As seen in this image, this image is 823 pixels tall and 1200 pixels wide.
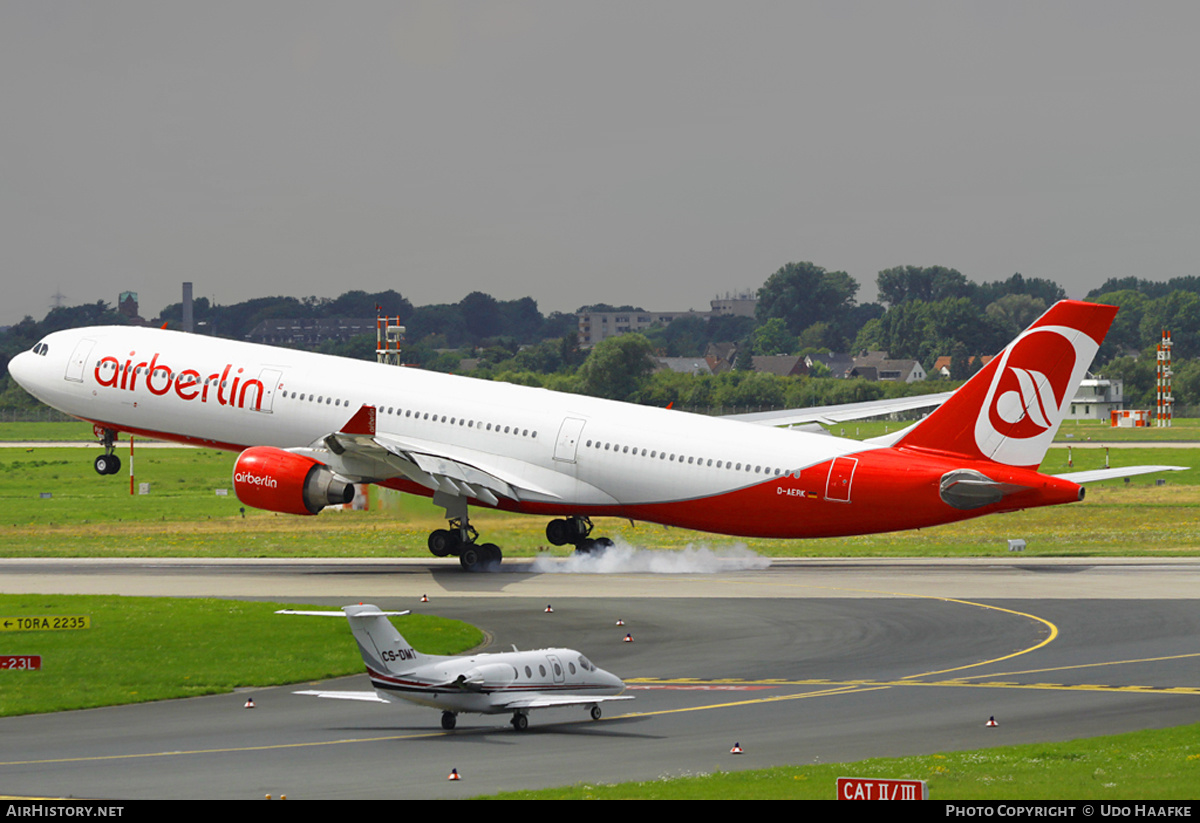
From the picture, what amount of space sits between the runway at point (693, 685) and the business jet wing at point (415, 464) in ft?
10.2

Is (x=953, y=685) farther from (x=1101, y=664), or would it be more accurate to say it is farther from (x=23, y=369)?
(x=23, y=369)

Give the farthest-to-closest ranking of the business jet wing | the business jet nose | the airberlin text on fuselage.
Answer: the airberlin text on fuselage < the business jet wing < the business jet nose

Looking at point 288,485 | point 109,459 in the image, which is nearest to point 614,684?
point 288,485

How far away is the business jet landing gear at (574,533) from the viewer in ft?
174

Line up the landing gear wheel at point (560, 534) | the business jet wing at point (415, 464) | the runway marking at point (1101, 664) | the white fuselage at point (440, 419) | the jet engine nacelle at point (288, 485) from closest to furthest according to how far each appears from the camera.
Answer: the runway marking at point (1101, 664) → the business jet wing at point (415, 464) → the jet engine nacelle at point (288, 485) → the white fuselage at point (440, 419) → the landing gear wheel at point (560, 534)

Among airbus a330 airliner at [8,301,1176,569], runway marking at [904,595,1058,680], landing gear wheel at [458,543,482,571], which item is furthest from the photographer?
landing gear wheel at [458,543,482,571]

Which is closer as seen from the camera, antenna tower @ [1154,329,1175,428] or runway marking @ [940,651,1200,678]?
runway marking @ [940,651,1200,678]

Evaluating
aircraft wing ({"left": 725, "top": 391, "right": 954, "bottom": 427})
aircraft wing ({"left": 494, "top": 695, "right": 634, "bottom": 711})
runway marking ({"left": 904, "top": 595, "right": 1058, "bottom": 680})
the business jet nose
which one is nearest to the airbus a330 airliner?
runway marking ({"left": 904, "top": 595, "right": 1058, "bottom": 680})

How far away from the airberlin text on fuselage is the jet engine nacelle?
17.0 feet

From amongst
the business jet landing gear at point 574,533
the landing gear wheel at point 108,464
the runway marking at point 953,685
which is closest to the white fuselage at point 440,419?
the landing gear wheel at point 108,464

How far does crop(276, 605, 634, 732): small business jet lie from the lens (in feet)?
80.7

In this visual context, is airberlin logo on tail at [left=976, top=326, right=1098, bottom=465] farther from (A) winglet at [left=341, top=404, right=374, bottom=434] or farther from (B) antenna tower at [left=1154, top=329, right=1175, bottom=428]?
(B) antenna tower at [left=1154, top=329, right=1175, bottom=428]

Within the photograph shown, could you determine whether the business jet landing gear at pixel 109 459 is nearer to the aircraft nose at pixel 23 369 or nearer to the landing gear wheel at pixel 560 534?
the aircraft nose at pixel 23 369
